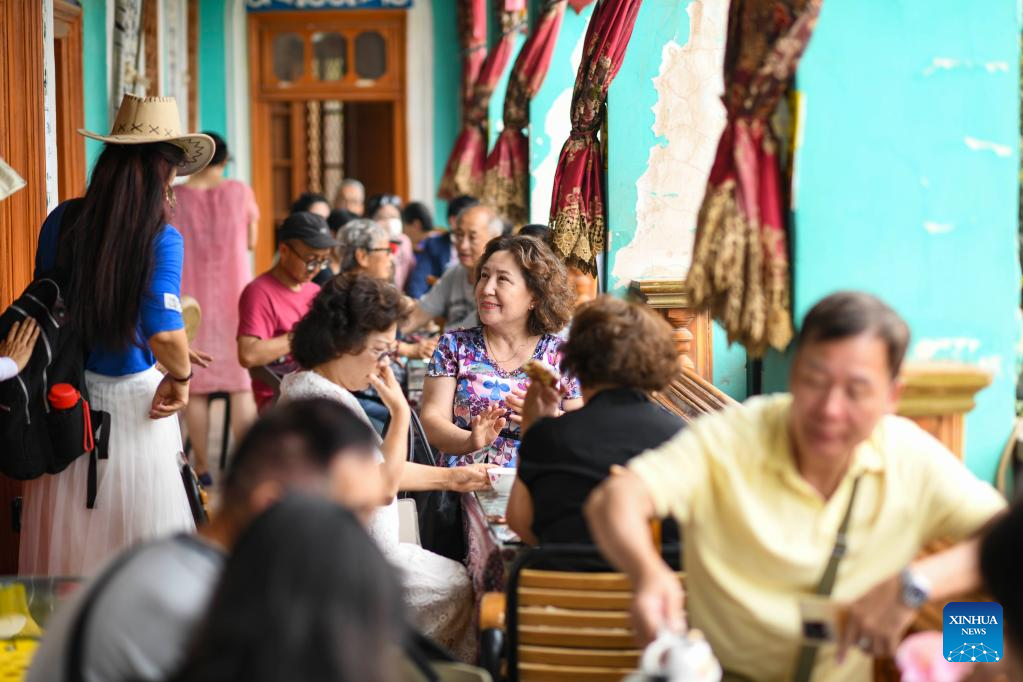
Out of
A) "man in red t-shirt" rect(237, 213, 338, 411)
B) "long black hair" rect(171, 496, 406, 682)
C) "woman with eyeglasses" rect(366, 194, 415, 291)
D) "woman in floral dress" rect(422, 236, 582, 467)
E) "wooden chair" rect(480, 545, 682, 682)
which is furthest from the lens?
"woman with eyeglasses" rect(366, 194, 415, 291)

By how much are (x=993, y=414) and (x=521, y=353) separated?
4.97ft

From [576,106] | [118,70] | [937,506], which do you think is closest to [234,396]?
[118,70]

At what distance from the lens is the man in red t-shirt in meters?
5.18

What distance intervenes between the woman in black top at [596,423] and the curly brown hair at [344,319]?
751mm

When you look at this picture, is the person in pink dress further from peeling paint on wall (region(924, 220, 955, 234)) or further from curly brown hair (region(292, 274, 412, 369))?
peeling paint on wall (region(924, 220, 955, 234))

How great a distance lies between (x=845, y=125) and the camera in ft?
8.89

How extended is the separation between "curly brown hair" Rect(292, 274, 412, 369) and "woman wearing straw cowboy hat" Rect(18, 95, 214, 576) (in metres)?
0.41

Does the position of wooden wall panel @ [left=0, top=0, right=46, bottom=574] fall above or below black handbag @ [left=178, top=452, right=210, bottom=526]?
above

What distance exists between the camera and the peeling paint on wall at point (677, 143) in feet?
17.3

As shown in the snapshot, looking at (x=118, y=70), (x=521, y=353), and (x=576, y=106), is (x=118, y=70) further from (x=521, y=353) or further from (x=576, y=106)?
(x=521, y=353)

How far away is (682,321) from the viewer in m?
4.88

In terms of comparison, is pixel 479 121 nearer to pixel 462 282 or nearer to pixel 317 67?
pixel 462 282

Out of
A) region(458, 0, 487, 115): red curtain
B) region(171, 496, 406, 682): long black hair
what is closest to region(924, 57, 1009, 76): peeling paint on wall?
region(171, 496, 406, 682): long black hair

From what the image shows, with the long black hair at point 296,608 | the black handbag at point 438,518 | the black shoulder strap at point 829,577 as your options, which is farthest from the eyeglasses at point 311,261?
the long black hair at point 296,608
